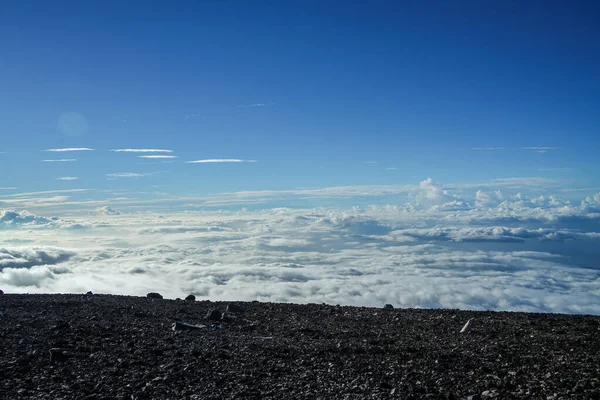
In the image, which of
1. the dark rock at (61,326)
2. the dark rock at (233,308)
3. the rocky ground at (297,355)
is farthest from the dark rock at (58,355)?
the dark rock at (233,308)

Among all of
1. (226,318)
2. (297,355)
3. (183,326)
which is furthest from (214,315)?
(297,355)

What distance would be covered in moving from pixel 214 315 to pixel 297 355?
8.21 meters

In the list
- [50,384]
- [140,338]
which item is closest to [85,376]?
[50,384]

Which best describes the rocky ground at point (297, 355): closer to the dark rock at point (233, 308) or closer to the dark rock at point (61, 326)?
the dark rock at point (61, 326)

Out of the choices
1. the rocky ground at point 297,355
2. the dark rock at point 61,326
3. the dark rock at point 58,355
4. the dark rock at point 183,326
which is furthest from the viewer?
the dark rock at point 183,326

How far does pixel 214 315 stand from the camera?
72.7 ft

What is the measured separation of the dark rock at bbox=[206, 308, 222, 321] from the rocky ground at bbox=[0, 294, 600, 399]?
0.34 feet

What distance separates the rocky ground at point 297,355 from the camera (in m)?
12.0

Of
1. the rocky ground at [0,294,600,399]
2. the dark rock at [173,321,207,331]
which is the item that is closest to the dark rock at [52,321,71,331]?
the rocky ground at [0,294,600,399]

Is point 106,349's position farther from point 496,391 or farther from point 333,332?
point 496,391

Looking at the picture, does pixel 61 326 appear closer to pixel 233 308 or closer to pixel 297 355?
pixel 233 308

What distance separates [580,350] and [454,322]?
5957 millimetres

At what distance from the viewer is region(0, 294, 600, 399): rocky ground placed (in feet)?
39.2

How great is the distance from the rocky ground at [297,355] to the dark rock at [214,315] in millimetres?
103
